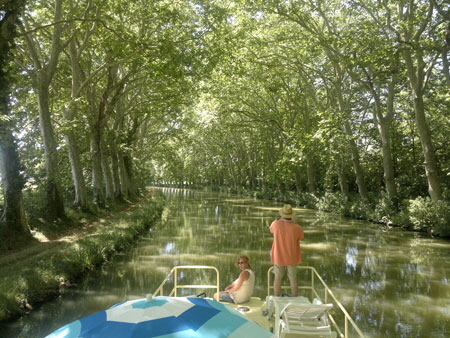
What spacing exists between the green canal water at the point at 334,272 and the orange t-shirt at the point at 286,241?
1.97 metres

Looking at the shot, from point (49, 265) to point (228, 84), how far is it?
22618 mm

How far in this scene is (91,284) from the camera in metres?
10.6

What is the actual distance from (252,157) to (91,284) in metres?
46.7

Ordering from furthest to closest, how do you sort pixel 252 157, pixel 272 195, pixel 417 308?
pixel 252 157, pixel 272 195, pixel 417 308

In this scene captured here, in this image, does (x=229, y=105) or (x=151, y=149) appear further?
(x=151, y=149)

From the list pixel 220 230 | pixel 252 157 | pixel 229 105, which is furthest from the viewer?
pixel 252 157

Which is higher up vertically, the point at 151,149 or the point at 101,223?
the point at 151,149

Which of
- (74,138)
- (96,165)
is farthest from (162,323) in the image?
(96,165)

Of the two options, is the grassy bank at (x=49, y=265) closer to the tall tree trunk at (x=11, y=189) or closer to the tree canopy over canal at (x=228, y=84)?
the tall tree trunk at (x=11, y=189)

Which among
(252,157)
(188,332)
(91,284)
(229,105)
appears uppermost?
(229,105)

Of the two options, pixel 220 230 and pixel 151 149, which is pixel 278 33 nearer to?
pixel 220 230

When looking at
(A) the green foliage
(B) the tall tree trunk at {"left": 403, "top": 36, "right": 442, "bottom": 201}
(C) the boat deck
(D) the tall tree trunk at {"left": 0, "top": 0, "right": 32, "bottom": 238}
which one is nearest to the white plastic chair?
(C) the boat deck

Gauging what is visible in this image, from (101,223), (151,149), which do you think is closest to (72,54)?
(101,223)

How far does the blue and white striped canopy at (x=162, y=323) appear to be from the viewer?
8.04 ft
